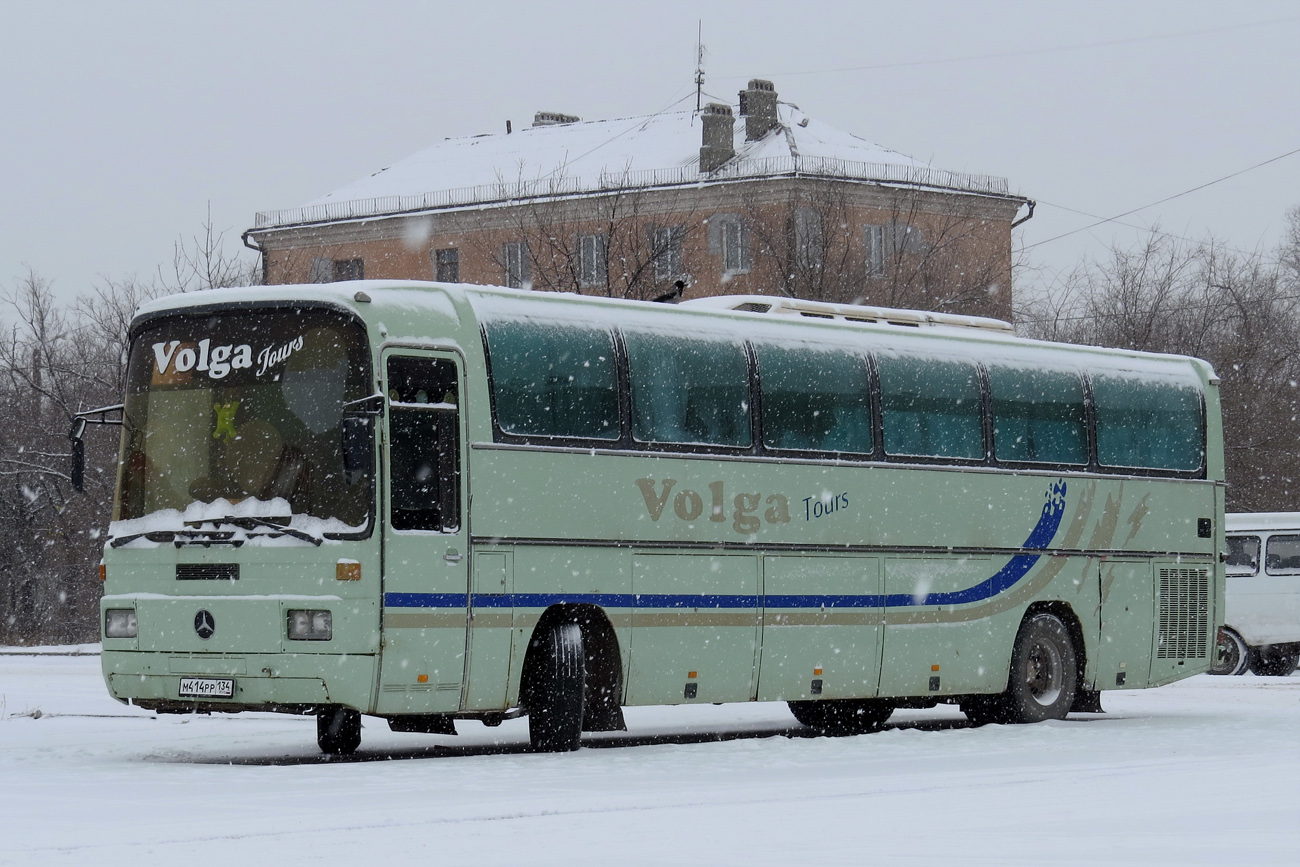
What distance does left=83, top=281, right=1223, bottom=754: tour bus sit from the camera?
1524cm

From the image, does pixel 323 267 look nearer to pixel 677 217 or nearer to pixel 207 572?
pixel 677 217

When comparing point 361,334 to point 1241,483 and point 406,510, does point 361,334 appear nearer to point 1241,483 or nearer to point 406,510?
point 406,510

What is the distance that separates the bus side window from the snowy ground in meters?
1.76

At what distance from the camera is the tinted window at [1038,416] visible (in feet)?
66.2

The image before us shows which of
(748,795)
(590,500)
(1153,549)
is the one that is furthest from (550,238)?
(748,795)

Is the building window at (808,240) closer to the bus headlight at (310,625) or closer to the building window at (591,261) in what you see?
the building window at (591,261)

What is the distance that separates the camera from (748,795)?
43.0 feet

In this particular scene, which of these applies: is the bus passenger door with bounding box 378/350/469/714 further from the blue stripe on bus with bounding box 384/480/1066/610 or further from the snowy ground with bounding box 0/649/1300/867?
the snowy ground with bounding box 0/649/1300/867

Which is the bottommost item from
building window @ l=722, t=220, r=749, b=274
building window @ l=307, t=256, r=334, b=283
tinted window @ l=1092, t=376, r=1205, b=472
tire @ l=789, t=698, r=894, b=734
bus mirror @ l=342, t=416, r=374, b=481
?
tire @ l=789, t=698, r=894, b=734

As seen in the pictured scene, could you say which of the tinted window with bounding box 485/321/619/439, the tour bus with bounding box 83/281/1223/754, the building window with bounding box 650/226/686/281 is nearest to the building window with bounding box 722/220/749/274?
the building window with bounding box 650/226/686/281

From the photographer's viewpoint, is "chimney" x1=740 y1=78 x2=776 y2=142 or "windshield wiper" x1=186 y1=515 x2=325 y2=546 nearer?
"windshield wiper" x1=186 y1=515 x2=325 y2=546

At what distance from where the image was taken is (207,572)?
50.4ft

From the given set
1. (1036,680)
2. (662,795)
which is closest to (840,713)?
(1036,680)

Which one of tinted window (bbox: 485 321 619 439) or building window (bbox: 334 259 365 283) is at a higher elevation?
building window (bbox: 334 259 365 283)
